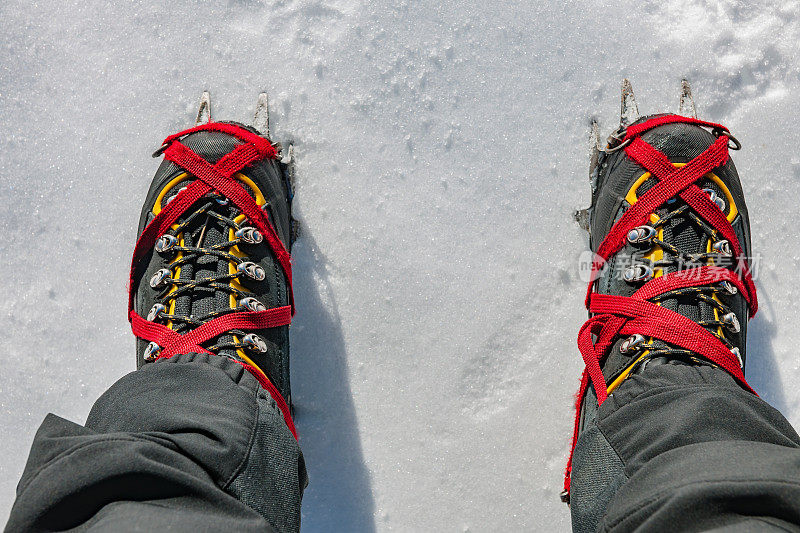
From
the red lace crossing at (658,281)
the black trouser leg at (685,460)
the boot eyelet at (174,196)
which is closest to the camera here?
the black trouser leg at (685,460)

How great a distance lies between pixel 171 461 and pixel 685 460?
0.60 metres

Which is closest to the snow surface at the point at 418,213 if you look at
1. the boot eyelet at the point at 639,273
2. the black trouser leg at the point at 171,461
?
the boot eyelet at the point at 639,273

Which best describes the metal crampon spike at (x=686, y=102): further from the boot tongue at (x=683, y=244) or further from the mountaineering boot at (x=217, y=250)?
the mountaineering boot at (x=217, y=250)

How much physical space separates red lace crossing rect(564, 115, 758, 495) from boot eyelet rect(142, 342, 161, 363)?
73cm

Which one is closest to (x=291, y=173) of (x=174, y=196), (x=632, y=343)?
(x=174, y=196)

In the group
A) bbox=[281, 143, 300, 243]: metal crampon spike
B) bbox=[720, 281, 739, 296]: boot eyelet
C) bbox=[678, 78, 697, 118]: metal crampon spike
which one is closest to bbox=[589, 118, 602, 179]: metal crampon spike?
bbox=[678, 78, 697, 118]: metal crampon spike

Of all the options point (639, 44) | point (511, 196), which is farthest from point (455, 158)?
point (639, 44)

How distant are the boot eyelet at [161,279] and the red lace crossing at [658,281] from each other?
29.3 inches

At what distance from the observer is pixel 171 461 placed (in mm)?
729

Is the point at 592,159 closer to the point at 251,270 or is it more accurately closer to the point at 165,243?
the point at 251,270

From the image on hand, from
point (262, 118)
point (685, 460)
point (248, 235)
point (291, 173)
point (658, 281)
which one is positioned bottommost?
point (685, 460)

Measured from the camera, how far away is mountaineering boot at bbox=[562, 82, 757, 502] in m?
1.05

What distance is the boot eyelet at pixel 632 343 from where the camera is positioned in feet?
3.40

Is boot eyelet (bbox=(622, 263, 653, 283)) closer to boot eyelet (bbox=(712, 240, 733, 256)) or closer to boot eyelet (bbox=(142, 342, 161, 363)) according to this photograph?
boot eyelet (bbox=(712, 240, 733, 256))
